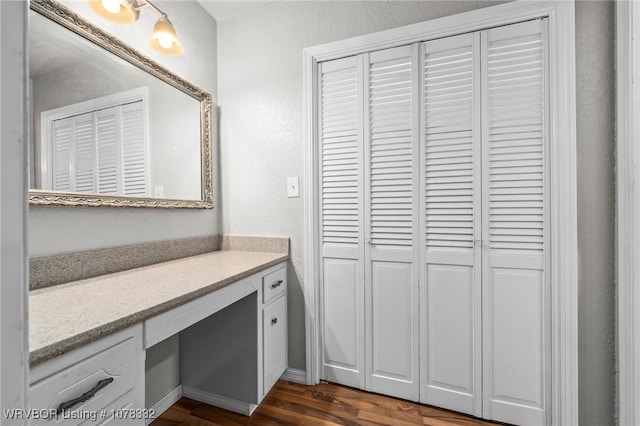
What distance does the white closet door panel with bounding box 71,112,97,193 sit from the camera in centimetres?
126

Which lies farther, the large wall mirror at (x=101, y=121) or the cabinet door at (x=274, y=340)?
the cabinet door at (x=274, y=340)

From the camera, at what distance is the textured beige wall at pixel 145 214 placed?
118cm

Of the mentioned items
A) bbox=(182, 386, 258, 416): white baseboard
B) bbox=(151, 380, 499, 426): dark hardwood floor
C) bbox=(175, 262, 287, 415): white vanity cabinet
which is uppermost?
bbox=(175, 262, 287, 415): white vanity cabinet

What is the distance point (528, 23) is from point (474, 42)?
247mm

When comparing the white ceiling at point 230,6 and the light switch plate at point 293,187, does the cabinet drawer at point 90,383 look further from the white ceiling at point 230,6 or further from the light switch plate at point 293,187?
the white ceiling at point 230,6

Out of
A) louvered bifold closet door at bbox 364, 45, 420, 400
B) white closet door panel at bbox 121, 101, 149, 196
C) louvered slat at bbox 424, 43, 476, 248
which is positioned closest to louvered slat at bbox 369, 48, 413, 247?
louvered bifold closet door at bbox 364, 45, 420, 400

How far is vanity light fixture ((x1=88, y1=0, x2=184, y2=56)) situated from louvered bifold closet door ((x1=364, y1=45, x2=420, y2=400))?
3.59 feet

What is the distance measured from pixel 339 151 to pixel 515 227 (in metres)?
1.05

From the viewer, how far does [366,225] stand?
1.79 m

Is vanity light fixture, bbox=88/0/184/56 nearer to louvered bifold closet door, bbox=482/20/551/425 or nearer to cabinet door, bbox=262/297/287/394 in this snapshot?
cabinet door, bbox=262/297/287/394

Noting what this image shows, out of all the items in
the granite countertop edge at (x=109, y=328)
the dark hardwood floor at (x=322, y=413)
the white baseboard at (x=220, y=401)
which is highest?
the granite countertop edge at (x=109, y=328)

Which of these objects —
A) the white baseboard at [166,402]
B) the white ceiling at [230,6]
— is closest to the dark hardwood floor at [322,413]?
the white baseboard at [166,402]

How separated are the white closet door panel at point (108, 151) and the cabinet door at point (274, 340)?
39.1 inches

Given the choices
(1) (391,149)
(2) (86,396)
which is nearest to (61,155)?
(2) (86,396)
